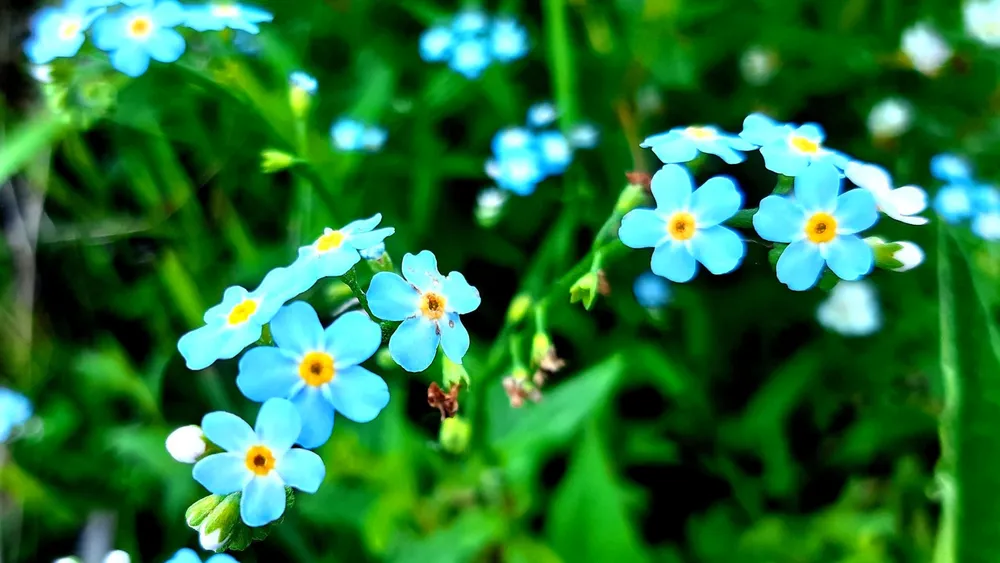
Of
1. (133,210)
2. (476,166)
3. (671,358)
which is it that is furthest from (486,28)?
(133,210)

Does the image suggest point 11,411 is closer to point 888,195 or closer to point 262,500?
point 262,500

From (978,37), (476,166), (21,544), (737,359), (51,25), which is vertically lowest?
(21,544)

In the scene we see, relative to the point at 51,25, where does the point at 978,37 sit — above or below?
below

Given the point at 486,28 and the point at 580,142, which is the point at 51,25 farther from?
the point at 580,142

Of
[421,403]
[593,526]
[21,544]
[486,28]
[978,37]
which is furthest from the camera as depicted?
[978,37]

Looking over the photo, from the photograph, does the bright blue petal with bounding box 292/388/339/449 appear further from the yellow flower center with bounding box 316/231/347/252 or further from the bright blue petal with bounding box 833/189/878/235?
the bright blue petal with bounding box 833/189/878/235
